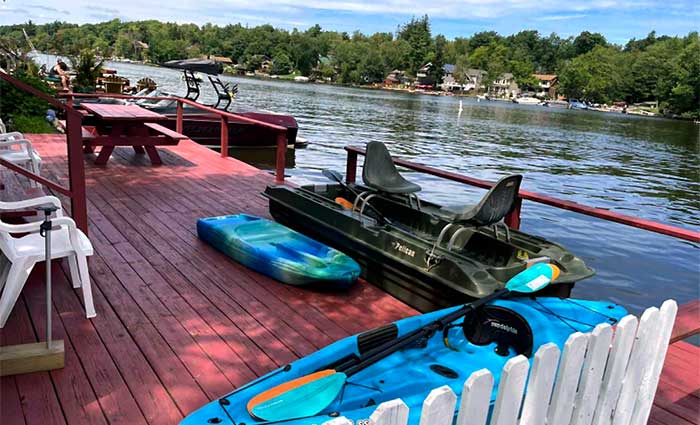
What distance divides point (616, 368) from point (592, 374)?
164mm

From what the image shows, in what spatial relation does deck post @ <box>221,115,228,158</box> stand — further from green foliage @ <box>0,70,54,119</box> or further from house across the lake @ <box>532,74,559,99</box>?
house across the lake @ <box>532,74,559,99</box>

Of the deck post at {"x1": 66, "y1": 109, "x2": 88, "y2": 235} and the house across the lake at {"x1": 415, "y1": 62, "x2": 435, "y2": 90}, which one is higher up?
the house across the lake at {"x1": 415, "y1": 62, "x2": 435, "y2": 90}

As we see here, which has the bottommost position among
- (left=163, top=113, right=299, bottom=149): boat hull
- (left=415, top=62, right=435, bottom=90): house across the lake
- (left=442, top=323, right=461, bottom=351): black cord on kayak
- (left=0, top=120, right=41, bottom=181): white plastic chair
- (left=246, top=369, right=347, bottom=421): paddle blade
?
(left=163, top=113, right=299, bottom=149): boat hull

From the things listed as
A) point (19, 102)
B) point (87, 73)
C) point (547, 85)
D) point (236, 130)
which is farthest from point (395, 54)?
point (19, 102)

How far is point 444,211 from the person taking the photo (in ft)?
15.2

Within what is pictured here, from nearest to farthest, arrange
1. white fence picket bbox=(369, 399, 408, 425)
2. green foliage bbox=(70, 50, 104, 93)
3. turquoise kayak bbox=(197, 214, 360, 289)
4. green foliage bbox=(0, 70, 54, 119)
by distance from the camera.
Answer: white fence picket bbox=(369, 399, 408, 425)
turquoise kayak bbox=(197, 214, 360, 289)
green foliage bbox=(0, 70, 54, 119)
green foliage bbox=(70, 50, 104, 93)

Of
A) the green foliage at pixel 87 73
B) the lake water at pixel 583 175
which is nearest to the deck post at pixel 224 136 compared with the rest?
the lake water at pixel 583 175

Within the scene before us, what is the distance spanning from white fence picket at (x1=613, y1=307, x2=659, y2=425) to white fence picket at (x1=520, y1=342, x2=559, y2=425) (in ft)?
1.73

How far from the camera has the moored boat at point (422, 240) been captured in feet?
11.2

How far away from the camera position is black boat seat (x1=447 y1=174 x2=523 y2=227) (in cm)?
363

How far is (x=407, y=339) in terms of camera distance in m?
2.39

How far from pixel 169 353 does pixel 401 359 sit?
4.03ft

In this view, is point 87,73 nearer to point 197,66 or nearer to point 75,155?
point 197,66

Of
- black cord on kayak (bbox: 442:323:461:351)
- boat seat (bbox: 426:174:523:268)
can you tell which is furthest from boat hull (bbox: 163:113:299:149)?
black cord on kayak (bbox: 442:323:461:351)
